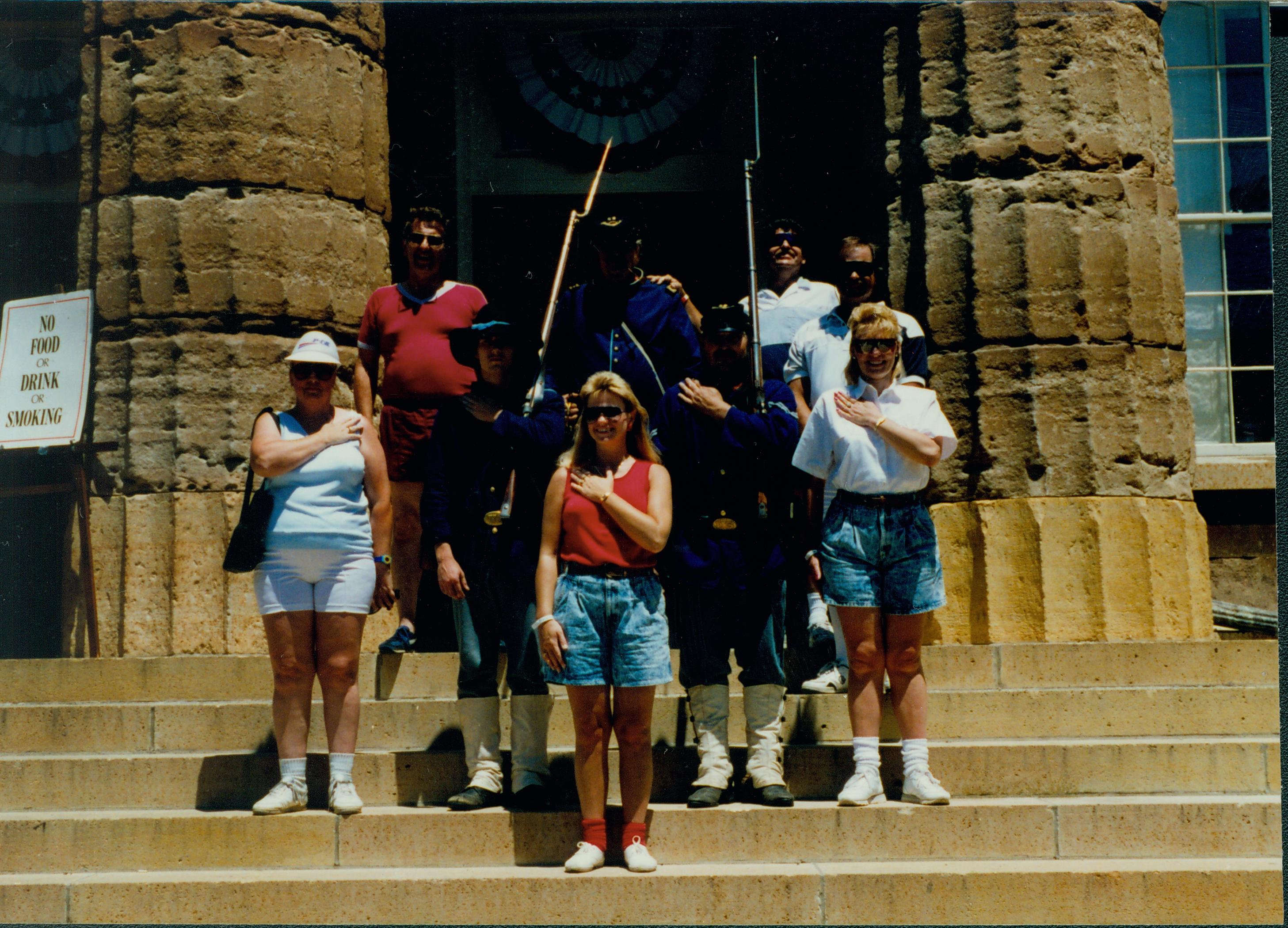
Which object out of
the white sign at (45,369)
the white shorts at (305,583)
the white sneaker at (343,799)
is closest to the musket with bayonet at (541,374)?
the white shorts at (305,583)

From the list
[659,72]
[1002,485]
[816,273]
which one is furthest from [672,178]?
[1002,485]

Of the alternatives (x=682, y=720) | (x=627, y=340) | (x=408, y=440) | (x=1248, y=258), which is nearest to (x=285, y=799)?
(x=682, y=720)

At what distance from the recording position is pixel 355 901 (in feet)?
15.9

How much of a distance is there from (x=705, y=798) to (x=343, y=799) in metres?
1.35

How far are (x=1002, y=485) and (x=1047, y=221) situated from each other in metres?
1.42

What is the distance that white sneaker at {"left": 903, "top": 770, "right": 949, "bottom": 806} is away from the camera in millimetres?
5156

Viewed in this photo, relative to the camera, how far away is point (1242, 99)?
27.9 ft

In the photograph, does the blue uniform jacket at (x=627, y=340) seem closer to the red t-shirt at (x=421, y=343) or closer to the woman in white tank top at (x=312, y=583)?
the red t-shirt at (x=421, y=343)

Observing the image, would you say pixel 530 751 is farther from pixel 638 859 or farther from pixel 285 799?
pixel 285 799

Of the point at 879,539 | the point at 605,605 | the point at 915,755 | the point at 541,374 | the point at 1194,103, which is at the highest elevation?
the point at 1194,103

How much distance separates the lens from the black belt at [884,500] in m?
5.32

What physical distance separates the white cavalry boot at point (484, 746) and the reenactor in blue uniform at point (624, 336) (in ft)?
4.37

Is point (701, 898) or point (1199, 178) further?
point (1199, 178)

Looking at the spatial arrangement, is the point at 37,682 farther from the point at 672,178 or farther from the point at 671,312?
the point at 672,178
